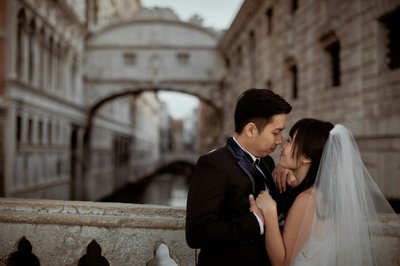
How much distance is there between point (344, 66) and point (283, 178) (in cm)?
731

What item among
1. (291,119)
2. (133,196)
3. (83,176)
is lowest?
(133,196)

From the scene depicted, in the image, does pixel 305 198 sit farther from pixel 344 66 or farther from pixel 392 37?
pixel 344 66

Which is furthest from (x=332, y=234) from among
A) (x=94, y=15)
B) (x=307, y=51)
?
(x=94, y=15)

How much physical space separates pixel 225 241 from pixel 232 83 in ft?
59.6

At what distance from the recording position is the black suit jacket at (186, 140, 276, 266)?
1825 mm

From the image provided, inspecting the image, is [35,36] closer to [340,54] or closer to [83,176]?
[83,176]

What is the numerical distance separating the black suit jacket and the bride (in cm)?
8

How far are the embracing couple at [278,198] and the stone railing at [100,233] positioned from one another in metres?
0.60

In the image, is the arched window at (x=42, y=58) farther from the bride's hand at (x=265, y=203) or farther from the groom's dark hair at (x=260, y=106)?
the bride's hand at (x=265, y=203)

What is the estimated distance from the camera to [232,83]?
19.7 meters

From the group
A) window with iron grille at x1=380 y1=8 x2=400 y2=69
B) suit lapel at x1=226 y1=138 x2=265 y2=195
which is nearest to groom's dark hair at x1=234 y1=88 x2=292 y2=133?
suit lapel at x1=226 y1=138 x2=265 y2=195

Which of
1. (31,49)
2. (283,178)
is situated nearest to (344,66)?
(283,178)

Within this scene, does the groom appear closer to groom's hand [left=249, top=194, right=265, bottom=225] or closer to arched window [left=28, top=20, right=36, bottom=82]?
groom's hand [left=249, top=194, right=265, bottom=225]

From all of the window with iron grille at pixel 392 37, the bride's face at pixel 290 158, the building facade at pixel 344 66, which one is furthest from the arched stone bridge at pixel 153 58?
the bride's face at pixel 290 158
